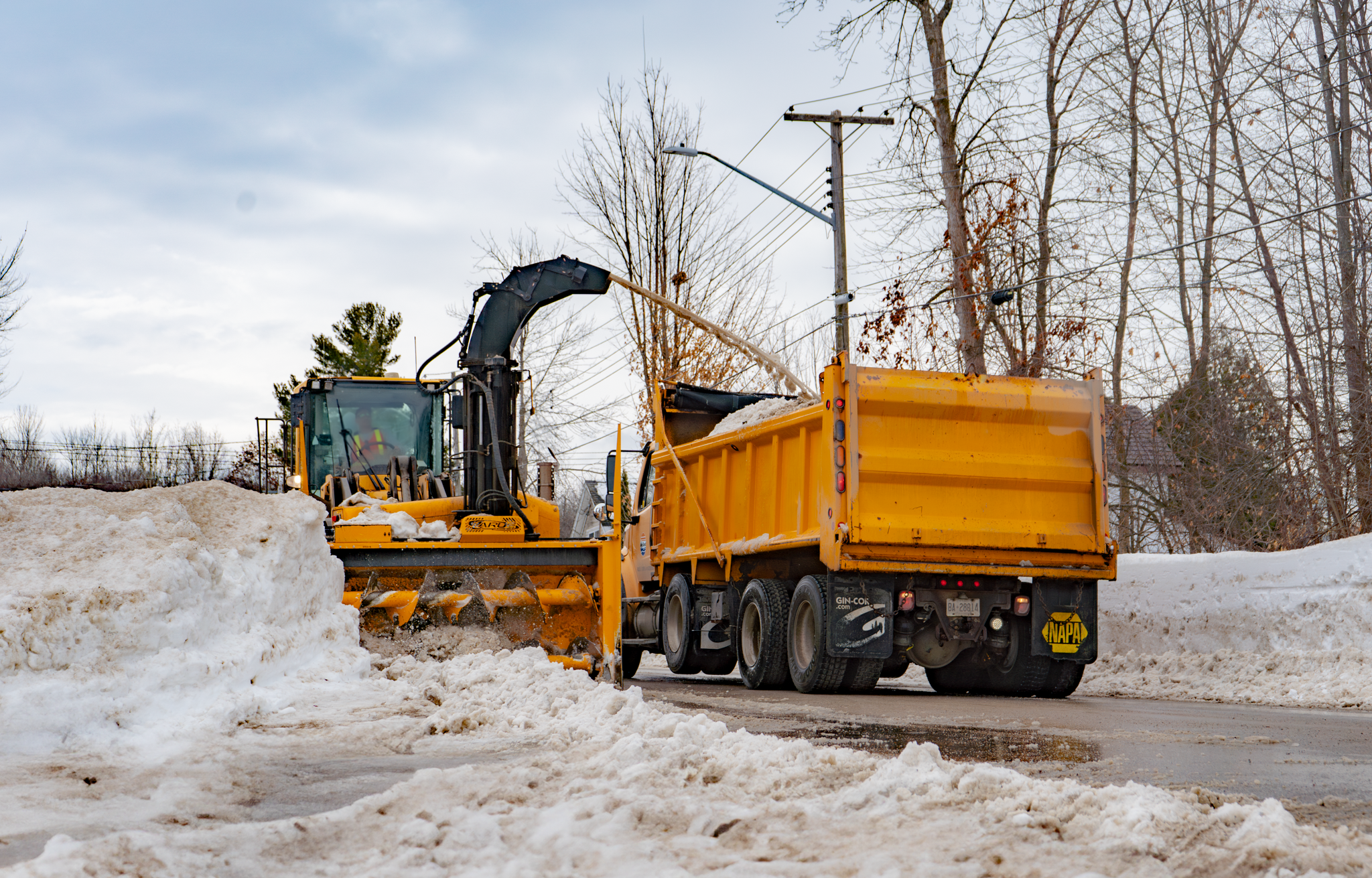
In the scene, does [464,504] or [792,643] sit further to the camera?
[464,504]

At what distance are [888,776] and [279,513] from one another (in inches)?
203

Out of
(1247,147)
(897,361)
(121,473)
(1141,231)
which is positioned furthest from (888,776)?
(121,473)

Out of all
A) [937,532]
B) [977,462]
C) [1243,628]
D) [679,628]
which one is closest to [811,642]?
[937,532]

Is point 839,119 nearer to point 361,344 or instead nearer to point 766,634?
point 766,634

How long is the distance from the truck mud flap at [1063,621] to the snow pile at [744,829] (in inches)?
230

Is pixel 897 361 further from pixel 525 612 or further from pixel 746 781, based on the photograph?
pixel 746 781

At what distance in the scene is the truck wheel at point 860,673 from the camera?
35.8ft

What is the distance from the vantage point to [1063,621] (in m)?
11.0

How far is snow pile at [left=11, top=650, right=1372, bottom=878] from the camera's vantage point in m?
3.62

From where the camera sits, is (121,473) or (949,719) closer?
(949,719)

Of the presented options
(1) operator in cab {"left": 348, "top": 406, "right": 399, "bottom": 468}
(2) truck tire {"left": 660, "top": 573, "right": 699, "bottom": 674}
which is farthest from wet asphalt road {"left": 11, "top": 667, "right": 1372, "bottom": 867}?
(1) operator in cab {"left": 348, "top": 406, "right": 399, "bottom": 468}

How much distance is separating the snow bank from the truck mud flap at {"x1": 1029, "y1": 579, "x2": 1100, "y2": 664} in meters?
5.67

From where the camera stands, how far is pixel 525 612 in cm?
1026

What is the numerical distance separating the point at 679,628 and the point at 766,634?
263cm
